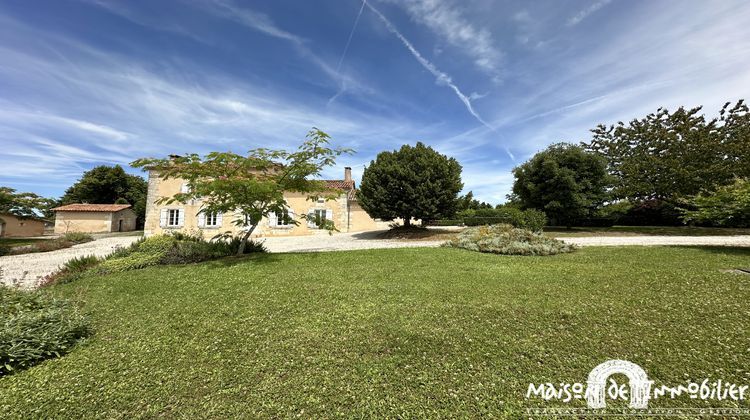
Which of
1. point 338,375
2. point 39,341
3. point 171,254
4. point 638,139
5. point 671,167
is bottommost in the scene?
point 338,375

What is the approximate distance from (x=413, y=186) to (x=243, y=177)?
974 centimetres

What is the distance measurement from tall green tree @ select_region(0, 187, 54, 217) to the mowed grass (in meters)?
9.65

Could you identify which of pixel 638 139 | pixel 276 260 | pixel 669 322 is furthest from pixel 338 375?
pixel 638 139

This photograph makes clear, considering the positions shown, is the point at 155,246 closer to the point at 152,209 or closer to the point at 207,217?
the point at 207,217

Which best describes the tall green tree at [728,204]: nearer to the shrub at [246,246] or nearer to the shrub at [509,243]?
the shrub at [509,243]

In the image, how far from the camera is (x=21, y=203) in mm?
11531

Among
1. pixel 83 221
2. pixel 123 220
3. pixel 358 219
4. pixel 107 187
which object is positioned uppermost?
pixel 107 187

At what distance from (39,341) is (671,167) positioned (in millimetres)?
29007

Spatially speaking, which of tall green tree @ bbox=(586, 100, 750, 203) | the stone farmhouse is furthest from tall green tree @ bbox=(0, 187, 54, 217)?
tall green tree @ bbox=(586, 100, 750, 203)

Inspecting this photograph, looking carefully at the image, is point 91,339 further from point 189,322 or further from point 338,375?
point 338,375

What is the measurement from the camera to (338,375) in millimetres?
2686
